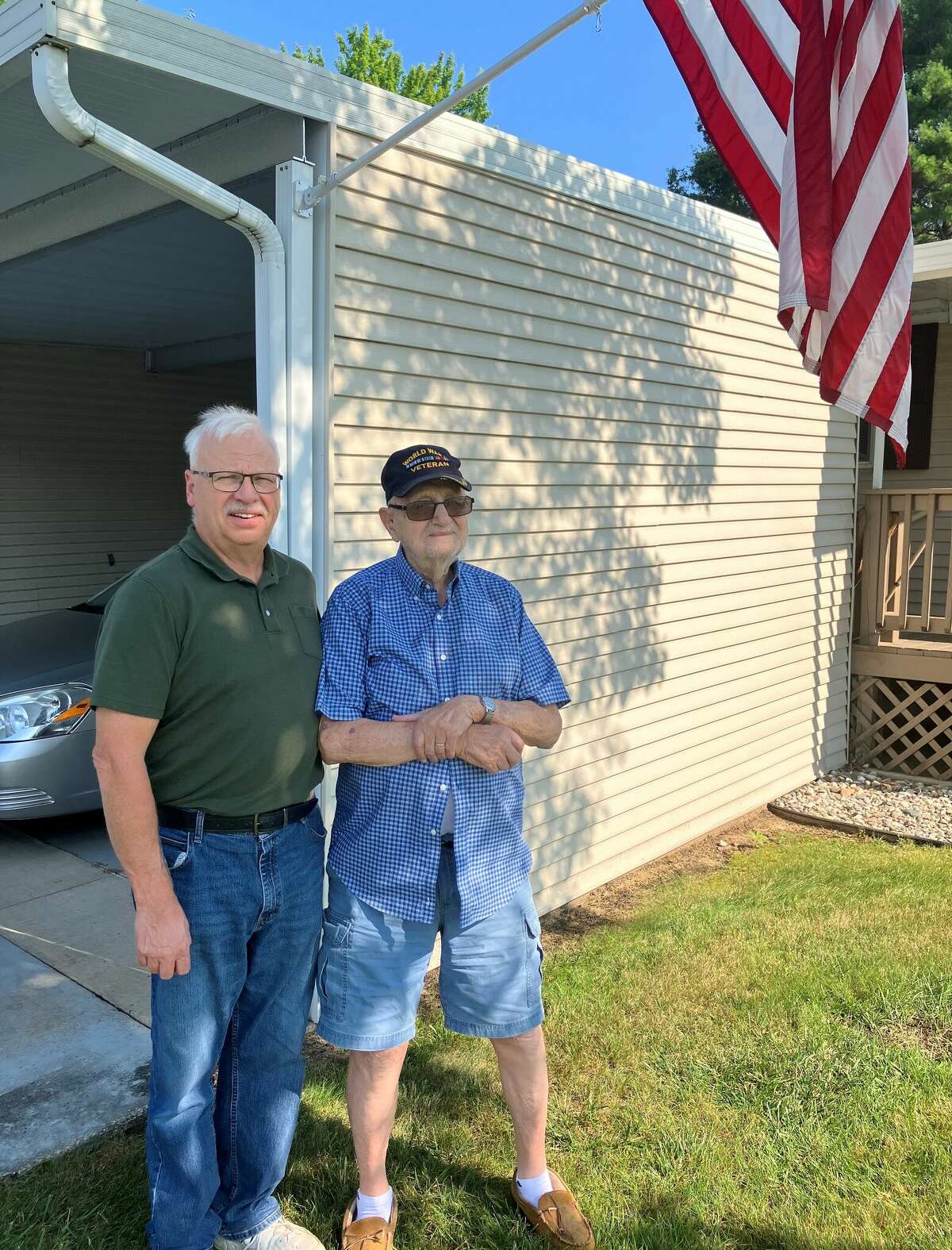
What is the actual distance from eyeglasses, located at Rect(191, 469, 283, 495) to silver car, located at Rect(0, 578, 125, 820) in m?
3.21

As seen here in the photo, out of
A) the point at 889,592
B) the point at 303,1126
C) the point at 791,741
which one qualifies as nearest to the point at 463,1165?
the point at 303,1126

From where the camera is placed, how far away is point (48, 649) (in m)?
5.50

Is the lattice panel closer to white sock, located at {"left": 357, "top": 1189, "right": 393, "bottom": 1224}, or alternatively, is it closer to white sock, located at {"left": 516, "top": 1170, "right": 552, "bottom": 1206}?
white sock, located at {"left": 516, "top": 1170, "right": 552, "bottom": 1206}

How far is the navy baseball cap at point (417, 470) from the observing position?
243 cm

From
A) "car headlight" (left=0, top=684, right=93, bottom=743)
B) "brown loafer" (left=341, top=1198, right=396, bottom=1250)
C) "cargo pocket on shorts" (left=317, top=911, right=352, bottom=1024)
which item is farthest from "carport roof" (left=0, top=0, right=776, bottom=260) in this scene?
"brown loafer" (left=341, top=1198, right=396, bottom=1250)

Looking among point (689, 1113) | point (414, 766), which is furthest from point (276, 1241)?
point (689, 1113)

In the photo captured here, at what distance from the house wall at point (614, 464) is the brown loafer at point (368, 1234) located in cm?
205

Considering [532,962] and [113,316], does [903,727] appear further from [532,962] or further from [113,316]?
[113,316]

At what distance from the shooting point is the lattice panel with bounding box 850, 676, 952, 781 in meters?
7.64

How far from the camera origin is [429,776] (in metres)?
2.38

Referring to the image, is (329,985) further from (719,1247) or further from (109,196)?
(109,196)

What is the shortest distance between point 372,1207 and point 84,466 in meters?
7.72

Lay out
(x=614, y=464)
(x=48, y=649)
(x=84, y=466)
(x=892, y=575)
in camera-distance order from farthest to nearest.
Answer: (x=84, y=466), (x=892, y=575), (x=48, y=649), (x=614, y=464)

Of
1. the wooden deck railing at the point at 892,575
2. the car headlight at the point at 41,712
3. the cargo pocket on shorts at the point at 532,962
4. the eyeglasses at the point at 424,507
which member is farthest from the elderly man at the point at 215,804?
the wooden deck railing at the point at 892,575
